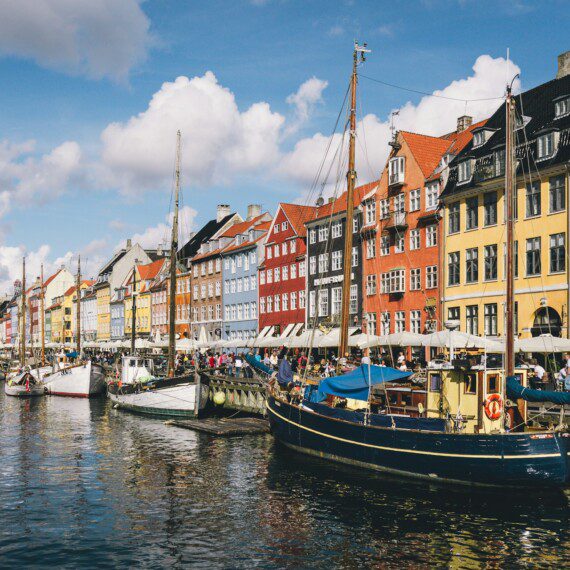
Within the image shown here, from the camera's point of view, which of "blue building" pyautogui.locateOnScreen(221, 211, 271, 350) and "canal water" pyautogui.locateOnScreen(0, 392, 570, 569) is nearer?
"canal water" pyautogui.locateOnScreen(0, 392, 570, 569)

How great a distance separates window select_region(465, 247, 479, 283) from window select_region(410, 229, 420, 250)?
556 cm

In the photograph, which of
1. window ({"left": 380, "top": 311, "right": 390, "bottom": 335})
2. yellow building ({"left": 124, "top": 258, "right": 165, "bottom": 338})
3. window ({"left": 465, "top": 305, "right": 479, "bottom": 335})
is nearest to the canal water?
window ({"left": 465, "top": 305, "right": 479, "bottom": 335})

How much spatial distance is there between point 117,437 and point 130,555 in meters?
19.2

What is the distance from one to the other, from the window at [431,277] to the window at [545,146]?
464 inches

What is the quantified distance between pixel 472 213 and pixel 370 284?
41.8 feet

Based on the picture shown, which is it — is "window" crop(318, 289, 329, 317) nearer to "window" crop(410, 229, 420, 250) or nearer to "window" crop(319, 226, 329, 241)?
"window" crop(319, 226, 329, 241)

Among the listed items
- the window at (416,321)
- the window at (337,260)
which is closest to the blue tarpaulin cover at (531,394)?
the window at (416,321)

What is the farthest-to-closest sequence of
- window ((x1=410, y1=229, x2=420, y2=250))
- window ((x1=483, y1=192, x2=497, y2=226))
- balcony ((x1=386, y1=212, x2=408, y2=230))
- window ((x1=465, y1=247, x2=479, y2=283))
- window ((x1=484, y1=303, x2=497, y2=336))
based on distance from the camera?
balcony ((x1=386, y1=212, x2=408, y2=230)), window ((x1=410, y1=229, x2=420, y2=250)), window ((x1=465, y1=247, x2=479, y2=283)), window ((x1=483, y1=192, x2=497, y2=226)), window ((x1=484, y1=303, x2=497, y2=336))

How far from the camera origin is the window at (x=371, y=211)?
59281 mm

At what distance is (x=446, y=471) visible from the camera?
21562 millimetres

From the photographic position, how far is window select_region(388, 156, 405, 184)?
55781 mm

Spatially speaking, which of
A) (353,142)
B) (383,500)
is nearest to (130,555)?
(383,500)

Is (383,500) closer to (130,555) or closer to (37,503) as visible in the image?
(130,555)

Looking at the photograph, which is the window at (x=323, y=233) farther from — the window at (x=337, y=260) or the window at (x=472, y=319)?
the window at (x=472, y=319)
